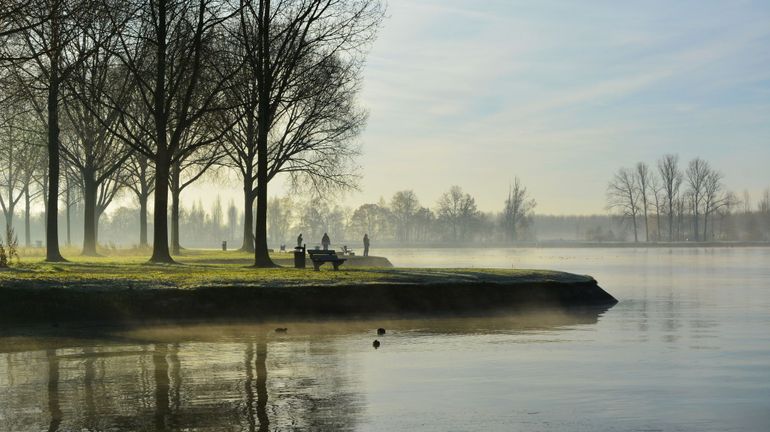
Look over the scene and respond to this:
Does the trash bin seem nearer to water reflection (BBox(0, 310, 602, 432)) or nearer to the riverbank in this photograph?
the riverbank

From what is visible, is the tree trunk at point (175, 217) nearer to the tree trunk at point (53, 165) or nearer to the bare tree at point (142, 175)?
the bare tree at point (142, 175)

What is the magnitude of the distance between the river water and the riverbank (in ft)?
5.58

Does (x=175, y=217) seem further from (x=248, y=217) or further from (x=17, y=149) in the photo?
A: (x=17, y=149)

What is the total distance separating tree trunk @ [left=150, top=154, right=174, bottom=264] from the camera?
4147cm

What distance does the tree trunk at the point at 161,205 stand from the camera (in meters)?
41.5

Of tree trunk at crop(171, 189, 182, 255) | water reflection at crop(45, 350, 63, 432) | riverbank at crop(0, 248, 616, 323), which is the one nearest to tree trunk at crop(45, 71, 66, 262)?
riverbank at crop(0, 248, 616, 323)

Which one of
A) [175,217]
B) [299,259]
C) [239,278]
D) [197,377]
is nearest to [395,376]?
[197,377]

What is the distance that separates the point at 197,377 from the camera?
1505cm

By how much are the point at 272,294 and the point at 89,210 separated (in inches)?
1309

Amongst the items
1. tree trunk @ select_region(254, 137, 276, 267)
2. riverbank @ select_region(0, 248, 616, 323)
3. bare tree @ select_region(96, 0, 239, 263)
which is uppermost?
bare tree @ select_region(96, 0, 239, 263)

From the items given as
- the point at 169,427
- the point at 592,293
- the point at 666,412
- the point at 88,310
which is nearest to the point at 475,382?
the point at 666,412

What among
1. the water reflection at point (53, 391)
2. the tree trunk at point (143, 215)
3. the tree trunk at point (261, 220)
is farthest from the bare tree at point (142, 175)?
the water reflection at point (53, 391)

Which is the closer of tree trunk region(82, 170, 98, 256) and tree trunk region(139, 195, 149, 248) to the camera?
tree trunk region(82, 170, 98, 256)

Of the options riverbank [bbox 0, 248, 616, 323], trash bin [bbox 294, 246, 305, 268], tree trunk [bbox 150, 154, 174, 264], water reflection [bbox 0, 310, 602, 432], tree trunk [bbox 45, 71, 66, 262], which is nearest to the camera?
water reflection [bbox 0, 310, 602, 432]
